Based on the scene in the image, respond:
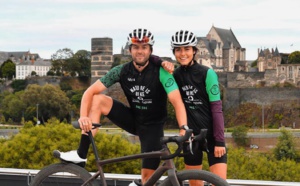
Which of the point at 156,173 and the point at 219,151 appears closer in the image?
the point at 156,173

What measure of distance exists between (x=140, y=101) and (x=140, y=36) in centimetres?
47

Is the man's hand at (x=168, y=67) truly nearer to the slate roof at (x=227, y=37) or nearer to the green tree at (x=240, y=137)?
the green tree at (x=240, y=137)

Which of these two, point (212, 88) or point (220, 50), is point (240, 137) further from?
point (220, 50)

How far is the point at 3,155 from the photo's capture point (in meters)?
15.0

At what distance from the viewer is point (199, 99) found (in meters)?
4.52

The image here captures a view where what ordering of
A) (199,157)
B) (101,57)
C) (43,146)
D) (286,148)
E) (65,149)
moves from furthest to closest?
(101,57), (286,148), (43,146), (65,149), (199,157)

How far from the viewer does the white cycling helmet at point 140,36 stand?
443cm

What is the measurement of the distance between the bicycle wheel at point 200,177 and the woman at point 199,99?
68 cm

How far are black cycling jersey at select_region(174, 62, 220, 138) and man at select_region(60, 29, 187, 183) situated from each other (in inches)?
5.4

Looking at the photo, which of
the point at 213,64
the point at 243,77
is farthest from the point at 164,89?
the point at 213,64

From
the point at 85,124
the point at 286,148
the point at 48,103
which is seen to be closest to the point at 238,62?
the point at 48,103

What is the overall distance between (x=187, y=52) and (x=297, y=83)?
68.0 meters

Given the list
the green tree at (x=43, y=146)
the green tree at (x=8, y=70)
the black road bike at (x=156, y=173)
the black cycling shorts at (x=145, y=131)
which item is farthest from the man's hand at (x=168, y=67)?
the green tree at (x=8, y=70)

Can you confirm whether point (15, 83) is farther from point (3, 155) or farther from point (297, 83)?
point (3, 155)
